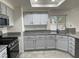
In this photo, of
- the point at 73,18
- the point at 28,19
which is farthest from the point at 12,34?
the point at 73,18

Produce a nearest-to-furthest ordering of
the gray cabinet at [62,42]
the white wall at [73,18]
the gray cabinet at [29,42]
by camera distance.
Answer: the gray cabinet at [62,42] → the gray cabinet at [29,42] → the white wall at [73,18]

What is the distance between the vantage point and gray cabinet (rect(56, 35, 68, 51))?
5.00m

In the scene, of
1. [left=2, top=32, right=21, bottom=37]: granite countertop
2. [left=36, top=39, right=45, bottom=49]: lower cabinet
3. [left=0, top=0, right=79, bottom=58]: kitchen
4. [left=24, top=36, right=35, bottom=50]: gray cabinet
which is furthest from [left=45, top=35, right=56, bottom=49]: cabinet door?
[left=2, top=32, right=21, bottom=37]: granite countertop

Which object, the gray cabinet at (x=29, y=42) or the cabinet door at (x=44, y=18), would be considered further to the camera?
the cabinet door at (x=44, y=18)

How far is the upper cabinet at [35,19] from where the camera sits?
6.11 m

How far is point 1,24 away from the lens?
311cm

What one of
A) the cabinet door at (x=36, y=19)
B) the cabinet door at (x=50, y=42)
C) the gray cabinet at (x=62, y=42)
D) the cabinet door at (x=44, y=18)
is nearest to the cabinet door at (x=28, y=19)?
the cabinet door at (x=36, y=19)

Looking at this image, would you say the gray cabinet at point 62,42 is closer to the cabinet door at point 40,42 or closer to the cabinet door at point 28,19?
the cabinet door at point 40,42

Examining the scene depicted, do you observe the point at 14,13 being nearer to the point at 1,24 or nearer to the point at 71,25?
the point at 1,24

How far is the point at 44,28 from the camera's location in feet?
20.8

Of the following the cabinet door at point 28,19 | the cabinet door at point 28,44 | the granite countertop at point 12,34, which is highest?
the cabinet door at point 28,19

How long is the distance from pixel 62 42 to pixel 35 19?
2.05 metres

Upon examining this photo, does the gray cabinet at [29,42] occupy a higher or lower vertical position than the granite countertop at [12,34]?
lower

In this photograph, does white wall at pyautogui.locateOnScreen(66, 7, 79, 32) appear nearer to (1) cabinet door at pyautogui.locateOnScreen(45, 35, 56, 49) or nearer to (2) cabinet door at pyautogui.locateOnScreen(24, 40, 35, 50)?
(1) cabinet door at pyautogui.locateOnScreen(45, 35, 56, 49)
